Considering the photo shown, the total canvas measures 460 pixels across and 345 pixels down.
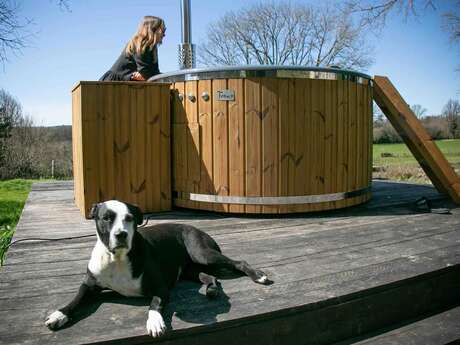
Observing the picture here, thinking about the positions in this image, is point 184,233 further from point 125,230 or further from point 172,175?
point 172,175

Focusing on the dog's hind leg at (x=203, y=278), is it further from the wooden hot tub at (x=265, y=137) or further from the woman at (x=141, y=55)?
the woman at (x=141, y=55)

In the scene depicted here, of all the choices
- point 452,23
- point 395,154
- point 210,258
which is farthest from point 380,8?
point 210,258

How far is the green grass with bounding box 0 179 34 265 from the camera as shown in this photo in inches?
203

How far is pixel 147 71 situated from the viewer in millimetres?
4938

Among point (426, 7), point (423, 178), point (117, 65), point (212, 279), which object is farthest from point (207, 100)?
point (426, 7)

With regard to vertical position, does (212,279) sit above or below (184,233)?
below

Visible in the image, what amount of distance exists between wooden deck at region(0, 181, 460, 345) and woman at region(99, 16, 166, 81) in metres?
1.81

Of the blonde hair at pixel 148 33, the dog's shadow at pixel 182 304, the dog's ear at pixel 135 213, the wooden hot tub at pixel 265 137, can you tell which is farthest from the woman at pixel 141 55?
the dog's shadow at pixel 182 304

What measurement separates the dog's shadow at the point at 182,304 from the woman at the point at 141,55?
3.12 meters

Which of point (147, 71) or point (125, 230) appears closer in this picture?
point (125, 230)

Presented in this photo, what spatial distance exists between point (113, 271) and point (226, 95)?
253 centimetres

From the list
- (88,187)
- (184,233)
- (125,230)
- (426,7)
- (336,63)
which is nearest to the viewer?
(125,230)

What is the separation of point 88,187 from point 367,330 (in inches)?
117

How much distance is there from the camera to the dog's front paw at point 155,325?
1.81 m
